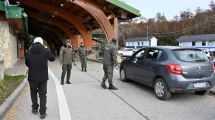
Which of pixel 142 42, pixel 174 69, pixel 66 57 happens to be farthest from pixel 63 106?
pixel 142 42

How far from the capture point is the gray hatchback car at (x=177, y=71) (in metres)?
4.77

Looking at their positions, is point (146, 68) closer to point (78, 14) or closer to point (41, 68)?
point (41, 68)

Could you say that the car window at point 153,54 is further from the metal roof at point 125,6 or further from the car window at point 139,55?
the metal roof at point 125,6

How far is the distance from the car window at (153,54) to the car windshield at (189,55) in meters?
0.52

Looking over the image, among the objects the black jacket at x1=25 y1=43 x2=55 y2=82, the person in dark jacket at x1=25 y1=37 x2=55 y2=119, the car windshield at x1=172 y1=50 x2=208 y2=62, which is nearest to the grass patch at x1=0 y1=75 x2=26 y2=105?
the person in dark jacket at x1=25 y1=37 x2=55 y2=119

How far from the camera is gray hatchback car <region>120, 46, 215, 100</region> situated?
477 centimetres

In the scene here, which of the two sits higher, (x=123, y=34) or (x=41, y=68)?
(x=123, y=34)

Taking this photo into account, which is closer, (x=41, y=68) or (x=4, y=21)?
(x=41, y=68)

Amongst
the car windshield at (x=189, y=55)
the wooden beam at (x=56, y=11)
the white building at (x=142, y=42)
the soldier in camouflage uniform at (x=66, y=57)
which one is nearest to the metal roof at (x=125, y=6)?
the wooden beam at (x=56, y=11)

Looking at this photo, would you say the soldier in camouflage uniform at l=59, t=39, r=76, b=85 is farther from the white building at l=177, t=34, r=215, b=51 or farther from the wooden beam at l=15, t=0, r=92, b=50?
the white building at l=177, t=34, r=215, b=51

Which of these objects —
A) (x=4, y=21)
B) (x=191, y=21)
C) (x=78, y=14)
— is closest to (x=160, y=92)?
(x=4, y=21)

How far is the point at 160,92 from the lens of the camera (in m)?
5.21

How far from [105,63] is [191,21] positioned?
65469mm

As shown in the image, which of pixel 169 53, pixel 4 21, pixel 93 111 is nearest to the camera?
pixel 93 111
